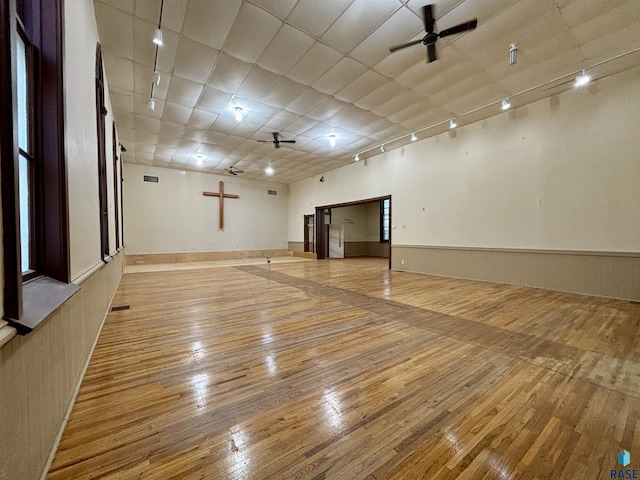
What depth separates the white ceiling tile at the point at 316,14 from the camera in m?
3.04

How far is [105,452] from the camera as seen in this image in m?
1.35

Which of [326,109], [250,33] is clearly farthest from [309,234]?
[250,33]

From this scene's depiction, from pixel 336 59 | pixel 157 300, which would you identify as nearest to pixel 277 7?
pixel 336 59

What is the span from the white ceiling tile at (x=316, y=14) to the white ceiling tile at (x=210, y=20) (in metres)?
0.68

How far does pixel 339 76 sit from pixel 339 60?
0.39 m

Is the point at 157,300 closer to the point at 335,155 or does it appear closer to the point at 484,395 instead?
the point at 484,395

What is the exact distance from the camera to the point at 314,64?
4102 mm

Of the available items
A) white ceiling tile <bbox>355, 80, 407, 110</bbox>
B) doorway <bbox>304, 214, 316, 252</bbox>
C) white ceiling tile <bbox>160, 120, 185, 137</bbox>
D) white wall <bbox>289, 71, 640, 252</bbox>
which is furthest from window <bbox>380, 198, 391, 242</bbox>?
white ceiling tile <bbox>160, 120, 185, 137</bbox>

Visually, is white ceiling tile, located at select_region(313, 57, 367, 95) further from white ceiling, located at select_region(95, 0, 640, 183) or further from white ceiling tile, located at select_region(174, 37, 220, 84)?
white ceiling tile, located at select_region(174, 37, 220, 84)

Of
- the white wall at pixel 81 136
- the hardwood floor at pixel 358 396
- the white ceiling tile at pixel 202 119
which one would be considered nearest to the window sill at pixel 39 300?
the white wall at pixel 81 136

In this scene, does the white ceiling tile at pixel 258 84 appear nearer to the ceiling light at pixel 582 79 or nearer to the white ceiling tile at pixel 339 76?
the white ceiling tile at pixel 339 76

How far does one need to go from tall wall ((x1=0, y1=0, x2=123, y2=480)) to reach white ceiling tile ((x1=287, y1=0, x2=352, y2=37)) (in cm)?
215

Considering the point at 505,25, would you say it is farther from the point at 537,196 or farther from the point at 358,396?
the point at 358,396

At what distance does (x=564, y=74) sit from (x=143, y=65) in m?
6.80
